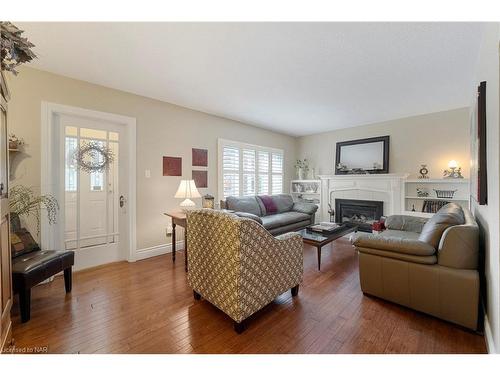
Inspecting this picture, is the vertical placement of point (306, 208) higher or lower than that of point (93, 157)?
lower

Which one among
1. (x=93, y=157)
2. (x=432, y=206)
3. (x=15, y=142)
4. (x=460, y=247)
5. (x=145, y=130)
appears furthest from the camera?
(x=432, y=206)

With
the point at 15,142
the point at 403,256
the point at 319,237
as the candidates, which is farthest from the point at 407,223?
the point at 15,142

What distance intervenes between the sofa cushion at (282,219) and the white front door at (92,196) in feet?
7.39

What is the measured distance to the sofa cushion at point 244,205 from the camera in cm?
408

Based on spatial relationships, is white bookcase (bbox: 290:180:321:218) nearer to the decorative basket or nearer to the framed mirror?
the framed mirror

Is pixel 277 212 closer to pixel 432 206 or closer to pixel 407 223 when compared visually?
pixel 407 223

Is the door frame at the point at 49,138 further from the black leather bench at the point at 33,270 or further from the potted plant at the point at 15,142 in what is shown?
the black leather bench at the point at 33,270

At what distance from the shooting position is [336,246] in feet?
13.3

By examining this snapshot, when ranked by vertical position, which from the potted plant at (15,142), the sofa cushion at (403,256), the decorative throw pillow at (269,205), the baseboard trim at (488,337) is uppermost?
the potted plant at (15,142)

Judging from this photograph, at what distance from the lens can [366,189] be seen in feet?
15.7

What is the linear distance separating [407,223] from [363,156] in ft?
6.79

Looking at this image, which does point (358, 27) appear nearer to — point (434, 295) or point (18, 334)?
point (434, 295)

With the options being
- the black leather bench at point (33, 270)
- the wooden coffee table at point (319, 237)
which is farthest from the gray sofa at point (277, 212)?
the black leather bench at point (33, 270)

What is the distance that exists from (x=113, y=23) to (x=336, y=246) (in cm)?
426
